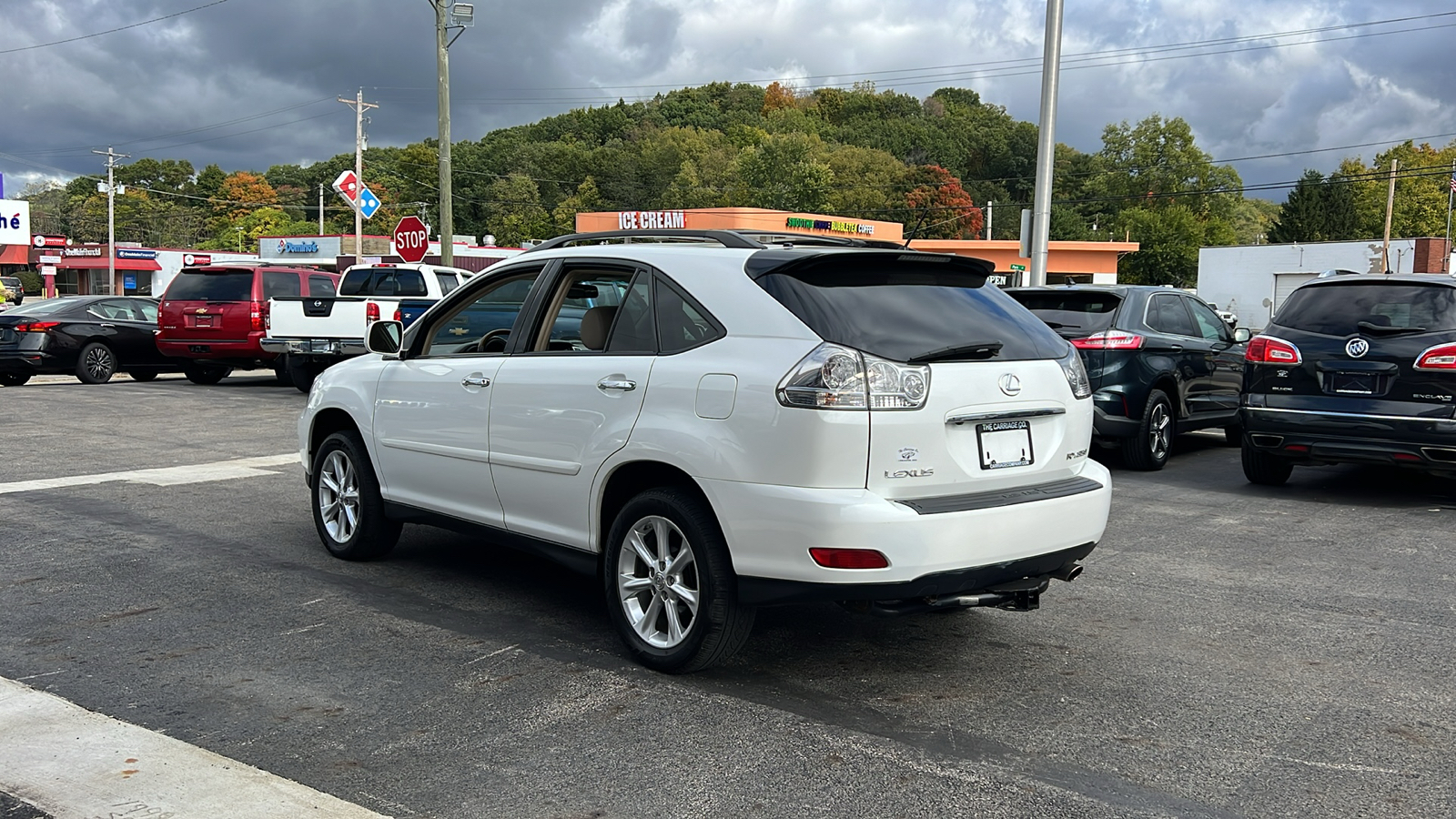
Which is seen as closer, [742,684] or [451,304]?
[742,684]

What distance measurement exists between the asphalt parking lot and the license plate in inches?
34.0

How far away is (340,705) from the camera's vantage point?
421 cm

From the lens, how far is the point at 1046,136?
51.6ft

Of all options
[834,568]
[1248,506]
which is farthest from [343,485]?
[1248,506]

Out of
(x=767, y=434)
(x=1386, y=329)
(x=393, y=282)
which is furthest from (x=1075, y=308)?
(x=393, y=282)

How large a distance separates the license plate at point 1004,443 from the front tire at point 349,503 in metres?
3.39

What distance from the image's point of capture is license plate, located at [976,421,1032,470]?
4340 millimetres

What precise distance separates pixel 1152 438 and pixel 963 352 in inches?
255

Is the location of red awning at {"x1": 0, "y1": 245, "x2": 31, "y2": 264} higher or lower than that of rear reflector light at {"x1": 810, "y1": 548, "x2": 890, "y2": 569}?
higher

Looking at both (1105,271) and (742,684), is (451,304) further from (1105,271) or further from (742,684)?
(1105,271)

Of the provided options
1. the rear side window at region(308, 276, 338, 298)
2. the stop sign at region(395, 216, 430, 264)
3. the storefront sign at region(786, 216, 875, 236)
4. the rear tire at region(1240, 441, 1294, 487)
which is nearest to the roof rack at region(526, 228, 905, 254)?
the rear tire at region(1240, 441, 1294, 487)

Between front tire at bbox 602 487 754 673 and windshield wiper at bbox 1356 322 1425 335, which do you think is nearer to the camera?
front tire at bbox 602 487 754 673

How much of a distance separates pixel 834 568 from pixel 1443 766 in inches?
79.3

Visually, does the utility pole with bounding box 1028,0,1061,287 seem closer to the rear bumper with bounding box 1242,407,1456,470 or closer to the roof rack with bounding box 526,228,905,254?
the rear bumper with bounding box 1242,407,1456,470
